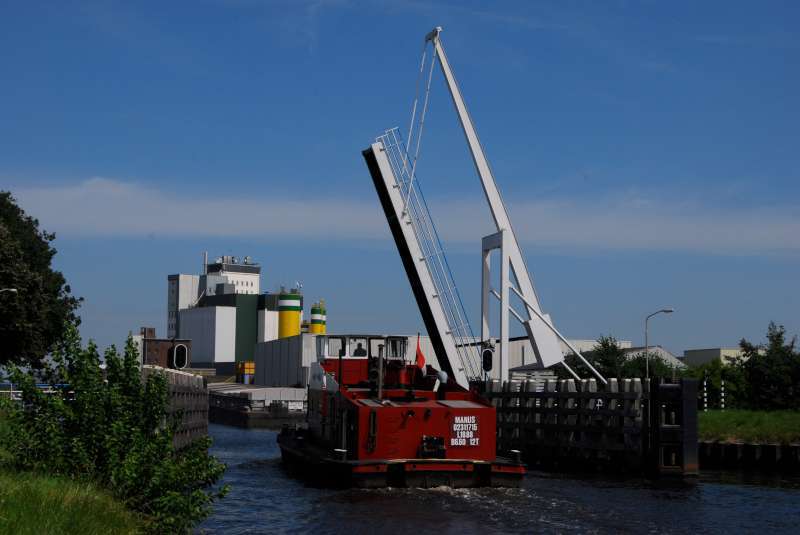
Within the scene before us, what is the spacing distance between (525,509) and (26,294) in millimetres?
31254

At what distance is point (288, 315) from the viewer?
134 metres

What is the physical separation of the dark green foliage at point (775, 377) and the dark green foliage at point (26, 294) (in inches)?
1132

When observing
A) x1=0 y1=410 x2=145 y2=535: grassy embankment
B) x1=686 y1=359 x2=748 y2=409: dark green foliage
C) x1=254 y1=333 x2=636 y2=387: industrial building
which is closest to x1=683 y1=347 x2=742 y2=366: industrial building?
x1=254 y1=333 x2=636 y2=387: industrial building

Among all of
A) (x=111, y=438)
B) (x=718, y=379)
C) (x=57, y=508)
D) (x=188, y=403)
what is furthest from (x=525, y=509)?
(x=718, y=379)

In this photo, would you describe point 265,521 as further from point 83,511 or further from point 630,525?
point 83,511

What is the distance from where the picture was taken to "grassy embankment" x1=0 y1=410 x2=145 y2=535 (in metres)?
10.4

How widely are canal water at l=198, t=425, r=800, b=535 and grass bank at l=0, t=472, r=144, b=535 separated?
20.7 ft

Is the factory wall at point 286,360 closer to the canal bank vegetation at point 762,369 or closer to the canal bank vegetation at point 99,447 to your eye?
the canal bank vegetation at point 762,369

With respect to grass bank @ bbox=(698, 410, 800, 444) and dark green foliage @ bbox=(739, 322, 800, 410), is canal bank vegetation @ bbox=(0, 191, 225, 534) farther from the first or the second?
dark green foliage @ bbox=(739, 322, 800, 410)

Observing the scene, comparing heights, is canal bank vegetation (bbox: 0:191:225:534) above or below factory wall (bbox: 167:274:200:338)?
below

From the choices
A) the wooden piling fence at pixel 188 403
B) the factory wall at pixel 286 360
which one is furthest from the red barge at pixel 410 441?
the factory wall at pixel 286 360

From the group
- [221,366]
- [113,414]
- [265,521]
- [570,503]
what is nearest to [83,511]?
[113,414]

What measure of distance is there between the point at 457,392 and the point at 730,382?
1521 inches

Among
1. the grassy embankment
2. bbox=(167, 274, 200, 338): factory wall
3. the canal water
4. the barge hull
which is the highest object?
bbox=(167, 274, 200, 338): factory wall
